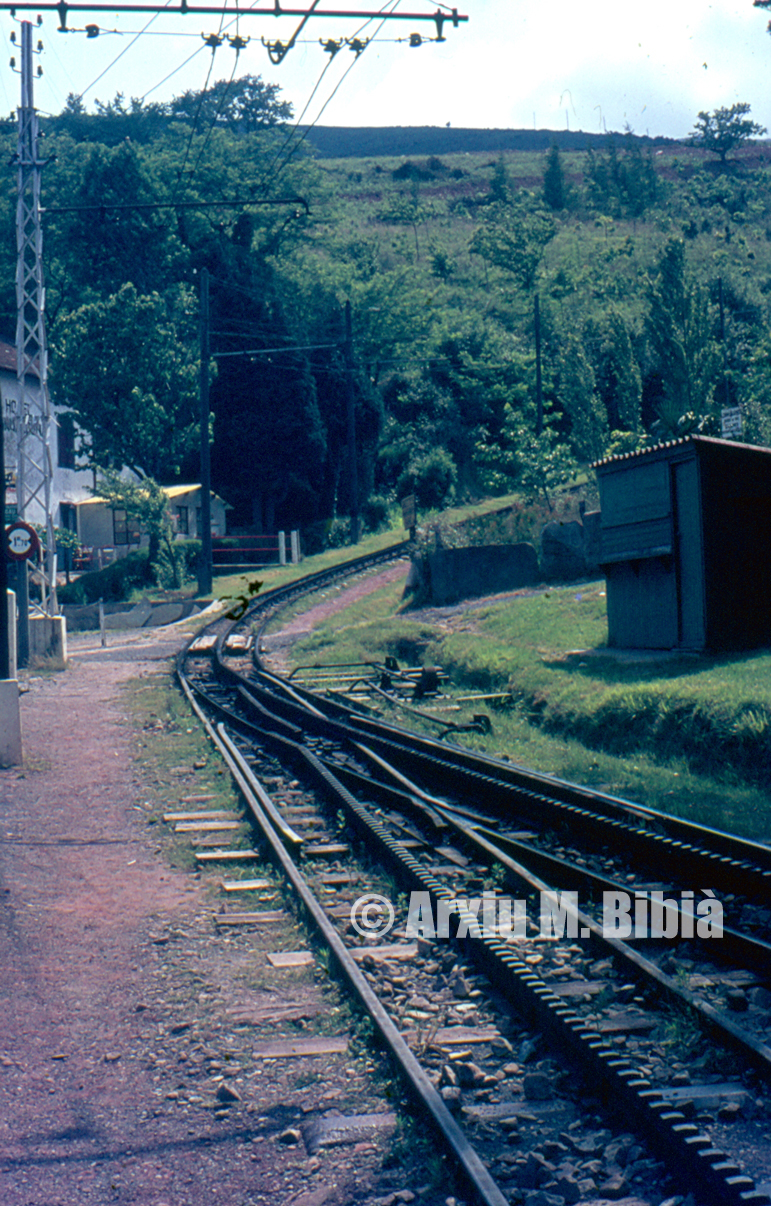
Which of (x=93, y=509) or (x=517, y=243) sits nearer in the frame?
(x=93, y=509)

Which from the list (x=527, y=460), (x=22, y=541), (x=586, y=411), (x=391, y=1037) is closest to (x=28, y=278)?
(x=22, y=541)

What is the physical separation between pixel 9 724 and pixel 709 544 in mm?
9701

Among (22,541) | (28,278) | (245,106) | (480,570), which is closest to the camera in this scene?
(22,541)

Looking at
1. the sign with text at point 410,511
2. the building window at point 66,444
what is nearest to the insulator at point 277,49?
the sign with text at point 410,511

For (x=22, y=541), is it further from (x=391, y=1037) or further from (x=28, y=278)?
(x=391, y=1037)

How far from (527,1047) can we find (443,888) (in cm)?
221

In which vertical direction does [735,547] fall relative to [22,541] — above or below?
below

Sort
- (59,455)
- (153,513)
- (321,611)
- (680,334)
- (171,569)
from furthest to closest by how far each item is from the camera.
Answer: (59,455), (171,569), (153,513), (680,334), (321,611)

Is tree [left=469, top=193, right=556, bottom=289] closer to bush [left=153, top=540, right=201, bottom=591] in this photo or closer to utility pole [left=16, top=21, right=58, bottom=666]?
bush [left=153, top=540, right=201, bottom=591]

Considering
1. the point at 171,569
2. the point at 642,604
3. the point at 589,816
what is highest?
the point at 171,569

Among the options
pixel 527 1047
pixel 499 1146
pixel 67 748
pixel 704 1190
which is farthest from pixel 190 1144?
pixel 67 748

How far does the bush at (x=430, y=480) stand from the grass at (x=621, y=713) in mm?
28649

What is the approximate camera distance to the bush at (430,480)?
5100 centimetres

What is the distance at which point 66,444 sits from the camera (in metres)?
51.1
